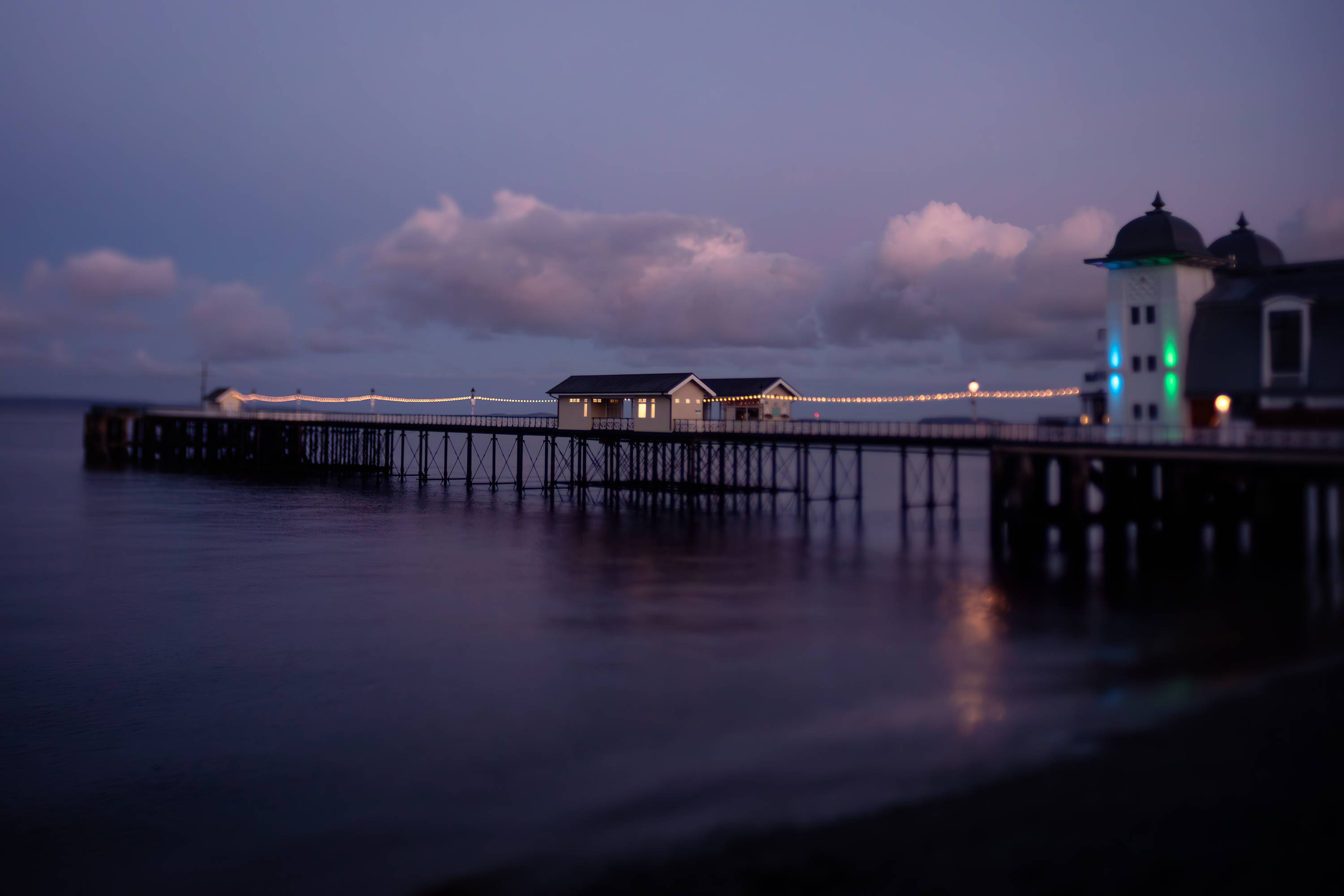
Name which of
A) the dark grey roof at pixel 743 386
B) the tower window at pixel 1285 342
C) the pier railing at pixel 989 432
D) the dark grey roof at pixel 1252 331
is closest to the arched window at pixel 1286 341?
the tower window at pixel 1285 342

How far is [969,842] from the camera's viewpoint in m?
11.0

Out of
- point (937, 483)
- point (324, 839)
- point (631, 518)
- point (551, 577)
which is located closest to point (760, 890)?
point (324, 839)

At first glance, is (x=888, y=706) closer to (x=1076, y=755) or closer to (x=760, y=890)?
(x=1076, y=755)

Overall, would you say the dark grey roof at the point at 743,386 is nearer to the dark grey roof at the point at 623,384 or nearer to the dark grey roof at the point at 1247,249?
the dark grey roof at the point at 623,384

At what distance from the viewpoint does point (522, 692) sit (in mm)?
17328

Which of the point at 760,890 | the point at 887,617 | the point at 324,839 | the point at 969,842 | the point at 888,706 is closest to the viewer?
the point at 760,890

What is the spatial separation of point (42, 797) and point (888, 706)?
1298 cm

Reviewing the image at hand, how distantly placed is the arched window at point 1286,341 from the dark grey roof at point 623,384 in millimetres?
26690

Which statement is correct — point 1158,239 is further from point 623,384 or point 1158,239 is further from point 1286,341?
point 623,384

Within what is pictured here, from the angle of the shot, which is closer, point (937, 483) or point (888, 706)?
point (888, 706)

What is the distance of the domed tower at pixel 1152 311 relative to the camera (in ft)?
89.4

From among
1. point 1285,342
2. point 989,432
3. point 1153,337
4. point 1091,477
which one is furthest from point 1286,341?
point 989,432

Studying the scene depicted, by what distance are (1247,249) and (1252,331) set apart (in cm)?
995

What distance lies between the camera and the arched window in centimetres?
2361
